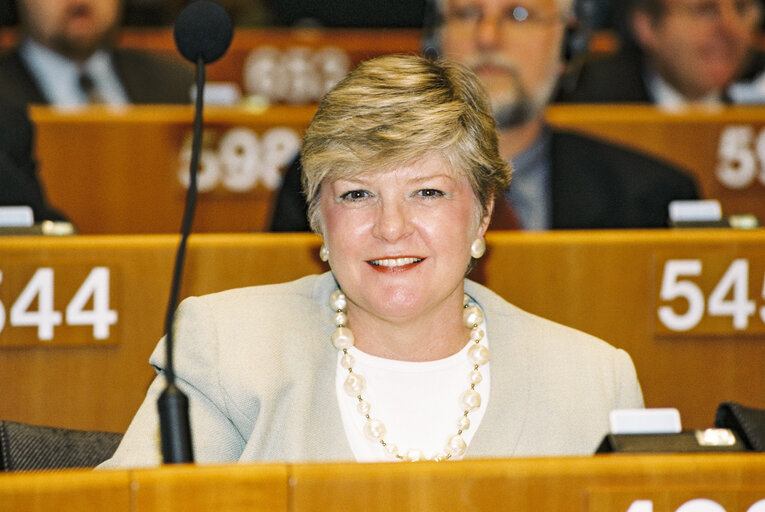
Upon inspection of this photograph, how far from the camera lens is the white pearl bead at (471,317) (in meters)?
1.85

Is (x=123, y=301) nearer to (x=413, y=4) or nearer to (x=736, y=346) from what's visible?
(x=736, y=346)

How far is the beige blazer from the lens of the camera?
1.60 m

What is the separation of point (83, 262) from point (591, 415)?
982 millimetres

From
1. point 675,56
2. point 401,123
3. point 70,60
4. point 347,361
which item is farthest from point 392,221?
point 675,56

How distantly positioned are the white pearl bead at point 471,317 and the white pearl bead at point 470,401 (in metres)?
0.14

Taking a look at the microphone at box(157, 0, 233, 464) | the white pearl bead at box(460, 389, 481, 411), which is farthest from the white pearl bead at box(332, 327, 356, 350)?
the microphone at box(157, 0, 233, 464)

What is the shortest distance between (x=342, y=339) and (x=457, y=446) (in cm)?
25

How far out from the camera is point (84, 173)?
354cm

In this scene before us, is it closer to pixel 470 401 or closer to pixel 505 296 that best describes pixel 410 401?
pixel 470 401

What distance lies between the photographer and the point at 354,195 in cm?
169

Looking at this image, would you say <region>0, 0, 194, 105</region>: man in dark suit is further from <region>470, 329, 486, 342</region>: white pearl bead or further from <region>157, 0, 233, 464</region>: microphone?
<region>157, 0, 233, 464</region>: microphone

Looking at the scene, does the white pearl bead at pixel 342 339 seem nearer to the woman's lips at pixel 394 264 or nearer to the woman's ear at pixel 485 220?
the woman's lips at pixel 394 264

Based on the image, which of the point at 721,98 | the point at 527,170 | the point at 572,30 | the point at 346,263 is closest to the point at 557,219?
the point at 527,170

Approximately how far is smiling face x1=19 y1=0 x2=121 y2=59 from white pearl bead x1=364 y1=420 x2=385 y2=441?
127 inches
